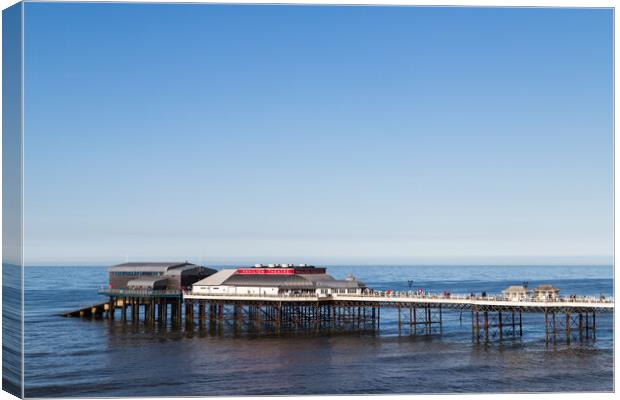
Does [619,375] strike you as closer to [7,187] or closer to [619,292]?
[619,292]

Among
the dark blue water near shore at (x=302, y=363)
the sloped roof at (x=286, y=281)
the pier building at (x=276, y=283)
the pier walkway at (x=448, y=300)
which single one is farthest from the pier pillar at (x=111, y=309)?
the sloped roof at (x=286, y=281)

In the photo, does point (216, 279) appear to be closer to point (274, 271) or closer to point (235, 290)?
point (235, 290)

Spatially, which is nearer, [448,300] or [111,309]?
[448,300]

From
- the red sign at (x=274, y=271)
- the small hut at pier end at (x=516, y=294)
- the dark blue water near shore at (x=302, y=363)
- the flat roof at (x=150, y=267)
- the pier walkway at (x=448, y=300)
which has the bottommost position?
the dark blue water near shore at (x=302, y=363)

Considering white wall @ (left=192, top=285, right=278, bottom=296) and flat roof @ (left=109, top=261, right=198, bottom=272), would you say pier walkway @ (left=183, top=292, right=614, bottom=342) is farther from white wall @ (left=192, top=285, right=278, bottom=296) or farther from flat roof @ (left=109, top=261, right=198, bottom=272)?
flat roof @ (left=109, top=261, right=198, bottom=272)

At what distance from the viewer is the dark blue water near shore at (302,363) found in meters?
59.0

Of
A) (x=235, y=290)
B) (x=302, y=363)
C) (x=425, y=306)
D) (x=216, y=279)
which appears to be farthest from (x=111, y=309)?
(x=302, y=363)

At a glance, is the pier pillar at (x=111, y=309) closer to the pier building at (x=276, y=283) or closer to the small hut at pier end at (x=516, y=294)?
the pier building at (x=276, y=283)

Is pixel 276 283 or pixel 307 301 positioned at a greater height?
pixel 276 283

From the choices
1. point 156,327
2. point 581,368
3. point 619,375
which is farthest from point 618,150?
point 156,327

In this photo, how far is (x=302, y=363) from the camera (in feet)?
226

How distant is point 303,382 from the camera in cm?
6012

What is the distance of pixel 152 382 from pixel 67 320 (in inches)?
2068


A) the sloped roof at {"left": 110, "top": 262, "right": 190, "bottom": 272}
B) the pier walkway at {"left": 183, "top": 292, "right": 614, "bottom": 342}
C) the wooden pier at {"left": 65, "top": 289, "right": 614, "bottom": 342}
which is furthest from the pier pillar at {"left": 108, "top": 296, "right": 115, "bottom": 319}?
the pier walkway at {"left": 183, "top": 292, "right": 614, "bottom": 342}
